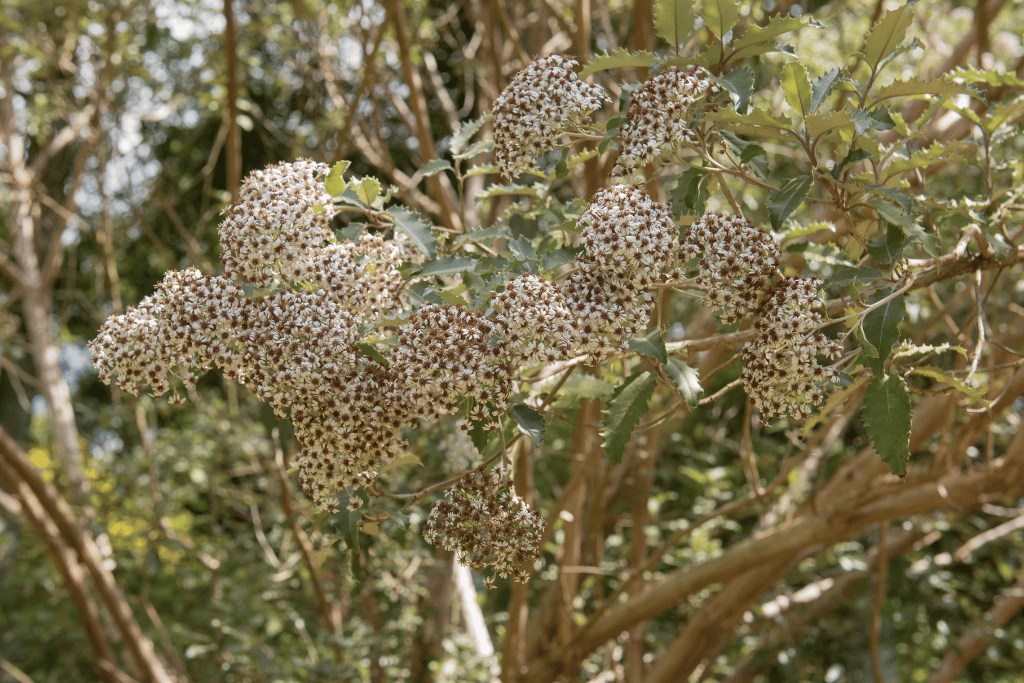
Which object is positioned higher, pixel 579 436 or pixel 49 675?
pixel 579 436

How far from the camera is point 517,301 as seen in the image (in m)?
1.08

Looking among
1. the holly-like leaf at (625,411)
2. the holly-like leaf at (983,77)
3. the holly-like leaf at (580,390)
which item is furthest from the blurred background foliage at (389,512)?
the holly-like leaf at (983,77)

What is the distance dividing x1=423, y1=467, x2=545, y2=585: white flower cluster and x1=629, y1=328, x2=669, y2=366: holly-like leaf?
0.89ft

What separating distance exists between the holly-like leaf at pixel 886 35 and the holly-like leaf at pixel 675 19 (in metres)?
0.30

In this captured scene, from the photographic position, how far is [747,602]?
103 inches

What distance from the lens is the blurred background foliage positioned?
311 centimetres

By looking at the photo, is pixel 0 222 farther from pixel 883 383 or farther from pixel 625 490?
pixel 883 383

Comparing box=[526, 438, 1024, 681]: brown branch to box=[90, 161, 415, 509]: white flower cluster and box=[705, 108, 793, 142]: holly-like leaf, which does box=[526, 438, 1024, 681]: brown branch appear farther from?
box=[90, 161, 415, 509]: white flower cluster

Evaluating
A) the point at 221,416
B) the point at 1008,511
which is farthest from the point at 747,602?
the point at 221,416

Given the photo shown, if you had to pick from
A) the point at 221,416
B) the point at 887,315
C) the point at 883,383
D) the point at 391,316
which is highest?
the point at 391,316

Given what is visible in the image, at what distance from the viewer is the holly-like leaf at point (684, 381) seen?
3.81ft

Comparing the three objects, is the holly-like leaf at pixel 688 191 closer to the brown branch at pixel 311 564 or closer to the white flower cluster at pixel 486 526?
the white flower cluster at pixel 486 526

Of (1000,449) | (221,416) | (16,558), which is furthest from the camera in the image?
(16,558)

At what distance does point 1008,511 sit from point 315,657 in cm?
275
